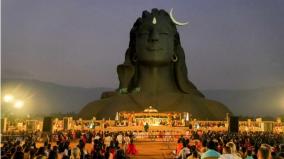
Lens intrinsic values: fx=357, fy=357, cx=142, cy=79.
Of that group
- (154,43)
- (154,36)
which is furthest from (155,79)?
(154,36)

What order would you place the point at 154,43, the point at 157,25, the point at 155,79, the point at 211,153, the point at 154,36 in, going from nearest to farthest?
1. the point at 211,153
2. the point at 154,36
3. the point at 154,43
4. the point at 157,25
5. the point at 155,79

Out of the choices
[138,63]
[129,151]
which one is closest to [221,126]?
[138,63]

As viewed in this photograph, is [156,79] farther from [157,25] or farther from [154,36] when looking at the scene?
[157,25]

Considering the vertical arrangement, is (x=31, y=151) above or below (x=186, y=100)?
below

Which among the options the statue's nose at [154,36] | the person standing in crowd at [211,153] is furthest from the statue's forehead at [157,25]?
the person standing in crowd at [211,153]

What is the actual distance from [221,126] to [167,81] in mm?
9593

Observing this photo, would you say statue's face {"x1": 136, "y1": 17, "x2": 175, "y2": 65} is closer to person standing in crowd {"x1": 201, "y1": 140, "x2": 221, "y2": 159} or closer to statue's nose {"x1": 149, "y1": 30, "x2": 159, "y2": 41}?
statue's nose {"x1": 149, "y1": 30, "x2": 159, "y2": 41}

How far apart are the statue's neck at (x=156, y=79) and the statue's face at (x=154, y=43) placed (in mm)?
972

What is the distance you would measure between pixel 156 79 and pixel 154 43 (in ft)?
12.9

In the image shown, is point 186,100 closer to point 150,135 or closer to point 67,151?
point 150,135

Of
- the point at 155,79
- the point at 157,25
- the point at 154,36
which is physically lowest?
the point at 155,79

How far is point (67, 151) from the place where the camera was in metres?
10.4

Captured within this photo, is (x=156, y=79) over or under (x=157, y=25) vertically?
under

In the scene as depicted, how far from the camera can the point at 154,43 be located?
1439 inches
